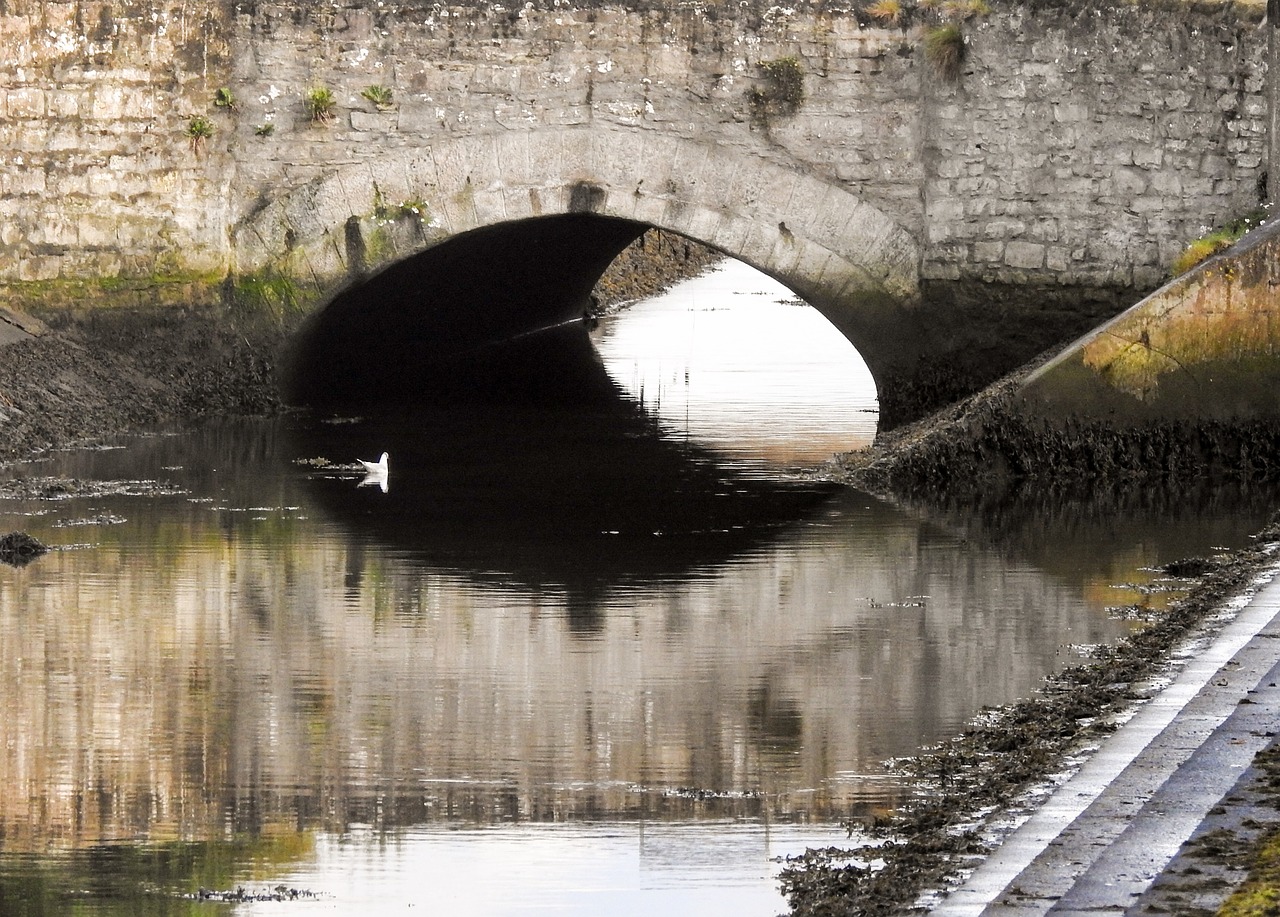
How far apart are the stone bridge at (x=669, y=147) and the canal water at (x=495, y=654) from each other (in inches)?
49.2

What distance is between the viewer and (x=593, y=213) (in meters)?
13.7

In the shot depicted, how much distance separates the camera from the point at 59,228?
1400 cm

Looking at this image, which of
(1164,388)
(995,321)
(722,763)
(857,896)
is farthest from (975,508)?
(857,896)

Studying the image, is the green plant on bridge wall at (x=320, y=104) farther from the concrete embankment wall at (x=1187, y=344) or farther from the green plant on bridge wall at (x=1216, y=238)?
the green plant on bridge wall at (x=1216, y=238)

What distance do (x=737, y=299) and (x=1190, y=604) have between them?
2054cm

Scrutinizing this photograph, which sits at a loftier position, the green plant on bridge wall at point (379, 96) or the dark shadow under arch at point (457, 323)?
the green plant on bridge wall at point (379, 96)

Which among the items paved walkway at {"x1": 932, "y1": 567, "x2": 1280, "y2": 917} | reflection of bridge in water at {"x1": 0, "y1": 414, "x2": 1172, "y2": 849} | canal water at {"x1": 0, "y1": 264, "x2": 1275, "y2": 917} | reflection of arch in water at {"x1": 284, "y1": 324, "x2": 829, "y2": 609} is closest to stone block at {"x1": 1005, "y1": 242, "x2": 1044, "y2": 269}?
canal water at {"x1": 0, "y1": 264, "x2": 1275, "y2": 917}

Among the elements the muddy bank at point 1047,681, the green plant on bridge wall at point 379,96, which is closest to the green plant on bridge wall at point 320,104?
the green plant on bridge wall at point 379,96

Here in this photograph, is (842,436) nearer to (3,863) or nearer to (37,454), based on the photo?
(37,454)

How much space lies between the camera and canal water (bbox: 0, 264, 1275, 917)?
5242 mm

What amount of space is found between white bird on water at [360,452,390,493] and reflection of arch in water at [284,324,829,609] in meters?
0.06

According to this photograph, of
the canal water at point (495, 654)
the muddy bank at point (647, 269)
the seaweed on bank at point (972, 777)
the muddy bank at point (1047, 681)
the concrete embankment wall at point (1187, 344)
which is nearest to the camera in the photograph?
the seaweed on bank at point (972, 777)

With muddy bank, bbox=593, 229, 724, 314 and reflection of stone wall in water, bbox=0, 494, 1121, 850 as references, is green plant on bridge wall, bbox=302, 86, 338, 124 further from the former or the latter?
muddy bank, bbox=593, 229, 724, 314

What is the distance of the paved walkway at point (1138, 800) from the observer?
423 centimetres
